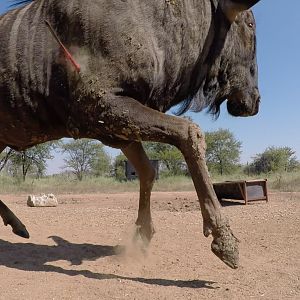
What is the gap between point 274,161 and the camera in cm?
5306

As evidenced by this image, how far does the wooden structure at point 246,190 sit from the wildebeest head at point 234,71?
9.04m

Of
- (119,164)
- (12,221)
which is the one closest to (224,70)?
(12,221)

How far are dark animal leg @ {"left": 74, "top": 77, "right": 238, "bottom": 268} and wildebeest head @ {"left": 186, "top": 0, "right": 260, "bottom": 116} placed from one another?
3.35 ft

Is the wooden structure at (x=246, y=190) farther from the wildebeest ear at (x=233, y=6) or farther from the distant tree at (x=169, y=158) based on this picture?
the distant tree at (x=169, y=158)

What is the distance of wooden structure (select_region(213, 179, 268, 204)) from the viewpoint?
14.2m

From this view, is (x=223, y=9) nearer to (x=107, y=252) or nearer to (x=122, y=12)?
(x=122, y=12)

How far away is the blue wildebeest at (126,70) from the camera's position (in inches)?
157

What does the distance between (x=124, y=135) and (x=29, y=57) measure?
3.65ft

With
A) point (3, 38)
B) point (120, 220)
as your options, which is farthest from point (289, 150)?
point (3, 38)

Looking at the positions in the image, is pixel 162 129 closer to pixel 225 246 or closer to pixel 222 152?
pixel 225 246

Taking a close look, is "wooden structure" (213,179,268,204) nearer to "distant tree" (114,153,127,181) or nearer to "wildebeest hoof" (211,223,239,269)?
"wildebeest hoof" (211,223,239,269)

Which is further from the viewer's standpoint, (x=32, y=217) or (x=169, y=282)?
(x=32, y=217)

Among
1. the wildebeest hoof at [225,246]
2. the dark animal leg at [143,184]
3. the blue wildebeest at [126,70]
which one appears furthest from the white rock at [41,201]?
the wildebeest hoof at [225,246]

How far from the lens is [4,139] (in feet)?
15.9
